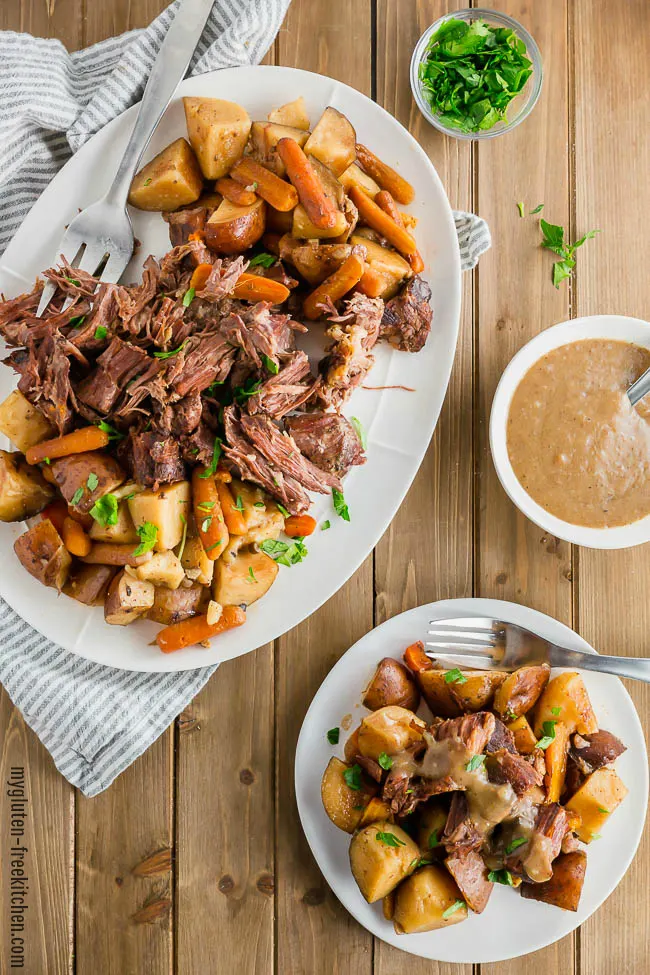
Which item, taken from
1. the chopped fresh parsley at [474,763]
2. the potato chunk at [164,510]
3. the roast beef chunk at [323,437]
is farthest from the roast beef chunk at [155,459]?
the chopped fresh parsley at [474,763]

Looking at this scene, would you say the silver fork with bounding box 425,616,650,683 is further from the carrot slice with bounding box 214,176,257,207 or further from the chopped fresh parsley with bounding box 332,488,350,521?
the carrot slice with bounding box 214,176,257,207

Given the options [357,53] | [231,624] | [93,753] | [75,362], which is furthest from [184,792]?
[357,53]

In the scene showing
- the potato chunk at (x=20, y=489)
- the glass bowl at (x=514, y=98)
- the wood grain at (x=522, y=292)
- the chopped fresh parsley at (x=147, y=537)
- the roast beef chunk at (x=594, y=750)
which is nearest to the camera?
the chopped fresh parsley at (x=147, y=537)

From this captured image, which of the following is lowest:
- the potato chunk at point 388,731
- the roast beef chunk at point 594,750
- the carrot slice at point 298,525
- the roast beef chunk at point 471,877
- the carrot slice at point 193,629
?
the roast beef chunk at point 471,877

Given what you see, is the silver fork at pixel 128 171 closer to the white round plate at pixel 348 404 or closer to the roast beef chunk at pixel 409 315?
the white round plate at pixel 348 404

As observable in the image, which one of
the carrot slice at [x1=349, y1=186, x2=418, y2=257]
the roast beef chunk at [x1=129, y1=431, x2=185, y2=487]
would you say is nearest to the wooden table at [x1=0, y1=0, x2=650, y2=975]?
the carrot slice at [x1=349, y1=186, x2=418, y2=257]

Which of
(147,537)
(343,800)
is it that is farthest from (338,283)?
(343,800)
